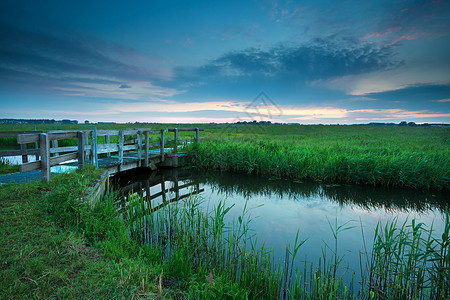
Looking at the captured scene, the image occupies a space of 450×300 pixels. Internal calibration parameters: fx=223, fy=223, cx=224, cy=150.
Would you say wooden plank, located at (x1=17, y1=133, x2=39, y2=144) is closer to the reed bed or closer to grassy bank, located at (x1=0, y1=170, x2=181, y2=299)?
grassy bank, located at (x1=0, y1=170, x2=181, y2=299)

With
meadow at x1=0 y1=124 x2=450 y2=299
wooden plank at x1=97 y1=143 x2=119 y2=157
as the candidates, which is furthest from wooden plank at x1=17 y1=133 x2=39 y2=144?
wooden plank at x1=97 y1=143 x2=119 y2=157

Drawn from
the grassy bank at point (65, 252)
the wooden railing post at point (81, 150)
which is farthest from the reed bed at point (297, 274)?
the wooden railing post at point (81, 150)

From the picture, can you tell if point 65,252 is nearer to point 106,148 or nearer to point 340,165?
point 106,148

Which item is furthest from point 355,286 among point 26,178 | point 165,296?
point 26,178

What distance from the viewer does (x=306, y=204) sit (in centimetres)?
862

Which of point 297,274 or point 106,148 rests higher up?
point 106,148

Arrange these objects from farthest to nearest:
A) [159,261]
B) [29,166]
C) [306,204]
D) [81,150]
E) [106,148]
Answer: [106,148] → [306,204] → [81,150] → [29,166] → [159,261]

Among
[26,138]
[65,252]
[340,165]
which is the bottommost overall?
[65,252]

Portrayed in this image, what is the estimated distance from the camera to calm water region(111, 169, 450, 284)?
592 centimetres

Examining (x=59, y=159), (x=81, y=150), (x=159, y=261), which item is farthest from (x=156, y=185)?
(x=159, y=261)

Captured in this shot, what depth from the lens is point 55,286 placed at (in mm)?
2742

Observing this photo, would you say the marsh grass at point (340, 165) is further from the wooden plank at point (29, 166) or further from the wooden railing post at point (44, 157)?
the wooden plank at point (29, 166)

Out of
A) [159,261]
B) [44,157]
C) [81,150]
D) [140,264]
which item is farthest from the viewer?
[81,150]

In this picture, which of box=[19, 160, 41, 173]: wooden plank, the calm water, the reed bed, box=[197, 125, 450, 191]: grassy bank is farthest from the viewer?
box=[197, 125, 450, 191]: grassy bank
